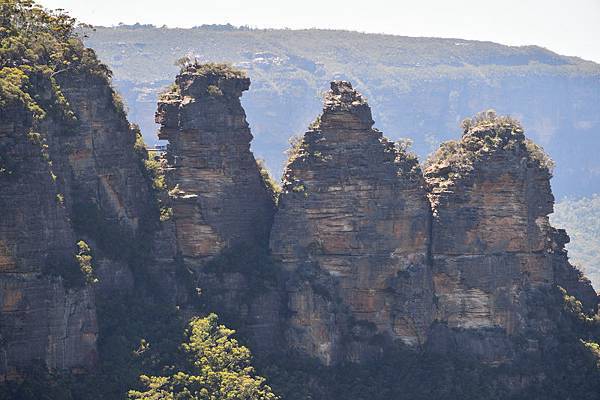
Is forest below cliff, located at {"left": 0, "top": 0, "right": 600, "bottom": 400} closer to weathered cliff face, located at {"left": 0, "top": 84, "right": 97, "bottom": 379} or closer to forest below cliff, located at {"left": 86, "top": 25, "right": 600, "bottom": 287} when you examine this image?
weathered cliff face, located at {"left": 0, "top": 84, "right": 97, "bottom": 379}

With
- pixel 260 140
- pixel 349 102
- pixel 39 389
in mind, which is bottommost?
pixel 39 389

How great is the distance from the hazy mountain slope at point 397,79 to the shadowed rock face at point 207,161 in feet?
303

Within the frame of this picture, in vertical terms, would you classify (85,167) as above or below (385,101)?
below

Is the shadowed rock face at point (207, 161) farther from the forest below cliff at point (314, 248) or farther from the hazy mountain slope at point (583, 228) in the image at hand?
the hazy mountain slope at point (583, 228)

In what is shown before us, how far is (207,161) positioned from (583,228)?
3663 inches

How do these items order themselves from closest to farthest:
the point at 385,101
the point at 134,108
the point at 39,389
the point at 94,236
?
the point at 39,389 < the point at 94,236 < the point at 134,108 < the point at 385,101

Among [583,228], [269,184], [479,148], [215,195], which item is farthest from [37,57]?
[583,228]

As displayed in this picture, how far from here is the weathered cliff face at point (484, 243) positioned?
7462 cm

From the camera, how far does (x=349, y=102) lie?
73.8 m

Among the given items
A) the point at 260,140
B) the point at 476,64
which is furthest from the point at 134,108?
the point at 476,64

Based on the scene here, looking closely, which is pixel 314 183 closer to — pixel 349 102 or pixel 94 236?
pixel 349 102

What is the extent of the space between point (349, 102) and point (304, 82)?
10039 cm

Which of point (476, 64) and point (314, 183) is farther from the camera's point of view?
point (476, 64)

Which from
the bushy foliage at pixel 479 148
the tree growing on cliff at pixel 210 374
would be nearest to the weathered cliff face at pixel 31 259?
the tree growing on cliff at pixel 210 374
